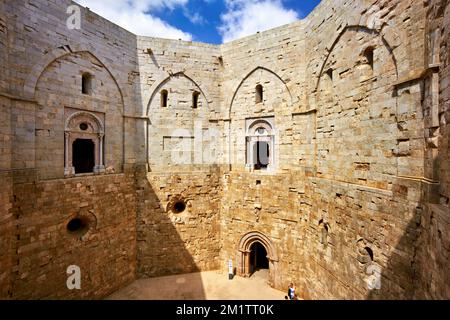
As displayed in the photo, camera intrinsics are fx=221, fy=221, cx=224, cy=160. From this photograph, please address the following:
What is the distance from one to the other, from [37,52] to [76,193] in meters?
4.48

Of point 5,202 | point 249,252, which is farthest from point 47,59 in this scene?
point 249,252

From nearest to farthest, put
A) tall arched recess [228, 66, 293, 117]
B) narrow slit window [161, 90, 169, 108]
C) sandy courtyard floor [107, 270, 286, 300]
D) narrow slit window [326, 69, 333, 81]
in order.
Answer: narrow slit window [326, 69, 333, 81], sandy courtyard floor [107, 270, 286, 300], tall arched recess [228, 66, 293, 117], narrow slit window [161, 90, 169, 108]

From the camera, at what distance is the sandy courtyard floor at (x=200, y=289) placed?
27.8 feet

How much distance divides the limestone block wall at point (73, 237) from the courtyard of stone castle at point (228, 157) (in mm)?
46

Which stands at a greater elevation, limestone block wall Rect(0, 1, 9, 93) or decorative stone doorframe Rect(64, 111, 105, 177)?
limestone block wall Rect(0, 1, 9, 93)

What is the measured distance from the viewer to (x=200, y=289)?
8930 mm

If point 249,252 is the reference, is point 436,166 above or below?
above

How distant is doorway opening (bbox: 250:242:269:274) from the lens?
404 inches

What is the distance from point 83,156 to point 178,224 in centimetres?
478

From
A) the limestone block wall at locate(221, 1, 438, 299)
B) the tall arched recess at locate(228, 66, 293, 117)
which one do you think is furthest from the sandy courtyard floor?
the tall arched recess at locate(228, 66, 293, 117)

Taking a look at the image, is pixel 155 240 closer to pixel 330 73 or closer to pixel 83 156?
pixel 83 156

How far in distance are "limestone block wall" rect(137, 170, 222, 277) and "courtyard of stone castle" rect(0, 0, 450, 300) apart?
6cm

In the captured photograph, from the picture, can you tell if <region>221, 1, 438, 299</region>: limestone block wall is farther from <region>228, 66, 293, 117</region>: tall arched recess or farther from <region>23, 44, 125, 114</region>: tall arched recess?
<region>23, 44, 125, 114</region>: tall arched recess

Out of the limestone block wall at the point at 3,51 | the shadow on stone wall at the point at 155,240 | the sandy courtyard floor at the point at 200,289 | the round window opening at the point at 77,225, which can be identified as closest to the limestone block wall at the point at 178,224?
the shadow on stone wall at the point at 155,240
